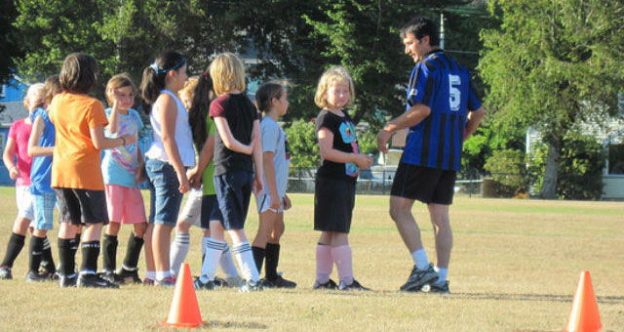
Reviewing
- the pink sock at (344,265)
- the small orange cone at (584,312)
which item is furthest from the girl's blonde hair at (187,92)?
the small orange cone at (584,312)

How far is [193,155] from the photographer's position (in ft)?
31.9

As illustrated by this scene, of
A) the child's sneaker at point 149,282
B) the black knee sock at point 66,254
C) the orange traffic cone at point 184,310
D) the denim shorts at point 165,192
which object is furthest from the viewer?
the child's sneaker at point 149,282

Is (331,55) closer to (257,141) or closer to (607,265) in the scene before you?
(607,265)

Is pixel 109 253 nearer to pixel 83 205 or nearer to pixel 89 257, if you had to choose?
pixel 89 257

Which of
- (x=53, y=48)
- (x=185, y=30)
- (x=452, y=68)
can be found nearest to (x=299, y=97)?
(x=185, y=30)

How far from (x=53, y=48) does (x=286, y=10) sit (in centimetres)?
1164

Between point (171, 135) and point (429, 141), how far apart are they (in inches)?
82.5

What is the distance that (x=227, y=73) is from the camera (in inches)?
365

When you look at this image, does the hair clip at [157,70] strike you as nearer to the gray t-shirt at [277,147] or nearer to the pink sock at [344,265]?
the gray t-shirt at [277,147]

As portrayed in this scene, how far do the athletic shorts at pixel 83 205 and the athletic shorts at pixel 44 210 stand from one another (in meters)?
1.26

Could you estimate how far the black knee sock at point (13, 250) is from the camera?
10648mm

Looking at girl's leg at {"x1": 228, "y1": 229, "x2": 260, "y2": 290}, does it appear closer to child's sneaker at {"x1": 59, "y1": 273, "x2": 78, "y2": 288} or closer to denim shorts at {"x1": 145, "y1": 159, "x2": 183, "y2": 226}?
denim shorts at {"x1": 145, "y1": 159, "x2": 183, "y2": 226}

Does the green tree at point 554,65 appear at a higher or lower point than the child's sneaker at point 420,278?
higher

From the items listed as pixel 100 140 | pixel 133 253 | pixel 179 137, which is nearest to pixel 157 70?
pixel 179 137
